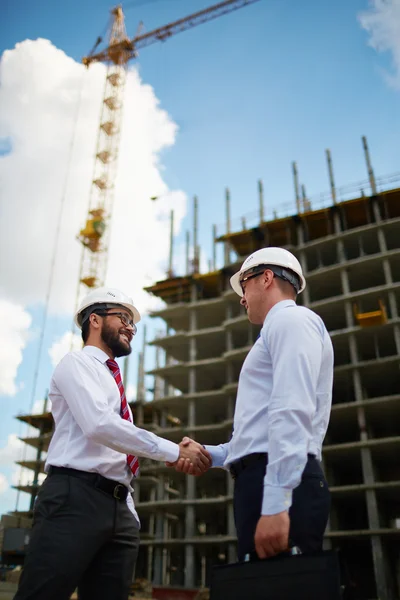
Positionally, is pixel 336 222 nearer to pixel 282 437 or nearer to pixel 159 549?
pixel 159 549

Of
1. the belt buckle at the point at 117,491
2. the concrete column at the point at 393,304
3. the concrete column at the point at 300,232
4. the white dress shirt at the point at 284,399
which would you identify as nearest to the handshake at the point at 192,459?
the belt buckle at the point at 117,491

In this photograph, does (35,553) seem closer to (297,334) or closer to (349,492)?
(297,334)

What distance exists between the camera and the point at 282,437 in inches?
98.0

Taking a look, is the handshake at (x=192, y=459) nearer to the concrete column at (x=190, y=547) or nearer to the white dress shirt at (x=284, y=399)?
the white dress shirt at (x=284, y=399)

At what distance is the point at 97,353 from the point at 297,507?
6.02ft

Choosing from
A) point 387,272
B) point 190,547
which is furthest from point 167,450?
point 190,547

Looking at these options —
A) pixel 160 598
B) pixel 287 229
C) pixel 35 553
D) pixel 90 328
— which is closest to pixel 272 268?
pixel 90 328

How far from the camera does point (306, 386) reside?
263cm

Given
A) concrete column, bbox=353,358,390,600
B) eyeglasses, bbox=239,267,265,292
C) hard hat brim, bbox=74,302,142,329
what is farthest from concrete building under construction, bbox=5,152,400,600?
eyeglasses, bbox=239,267,265,292

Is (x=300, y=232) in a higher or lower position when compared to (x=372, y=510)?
higher

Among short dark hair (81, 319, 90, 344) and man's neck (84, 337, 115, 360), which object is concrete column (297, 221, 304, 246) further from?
man's neck (84, 337, 115, 360)

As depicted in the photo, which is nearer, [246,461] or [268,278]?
[246,461]

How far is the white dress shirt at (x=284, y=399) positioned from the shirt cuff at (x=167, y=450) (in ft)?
→ 1.86

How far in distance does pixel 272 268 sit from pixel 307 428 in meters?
1.13
